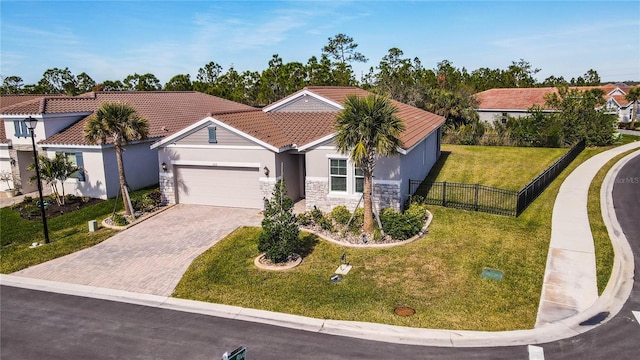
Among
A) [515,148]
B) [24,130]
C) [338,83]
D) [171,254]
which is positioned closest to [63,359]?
[171,254]

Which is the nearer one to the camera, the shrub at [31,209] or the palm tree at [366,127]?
the palm tree at [366,127]

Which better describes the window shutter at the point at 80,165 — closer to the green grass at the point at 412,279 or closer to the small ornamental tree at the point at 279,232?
the green grass at the point at 412,279

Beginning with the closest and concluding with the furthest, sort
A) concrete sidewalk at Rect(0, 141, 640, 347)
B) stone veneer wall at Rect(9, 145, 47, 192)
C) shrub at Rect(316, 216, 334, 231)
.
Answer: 1. concrete sidewalk at Rect(0, 141, 640, 347)
2. shrub at Rect(316, 216, 334, 231)
3. stone veneer wall at Rect(9, 145, 47, 192)

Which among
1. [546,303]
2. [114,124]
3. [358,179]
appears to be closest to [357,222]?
[358,179]

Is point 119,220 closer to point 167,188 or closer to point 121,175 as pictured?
point 121,175

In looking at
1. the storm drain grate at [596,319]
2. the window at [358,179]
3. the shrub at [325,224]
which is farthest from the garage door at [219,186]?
the storm drain grate at [596,319]

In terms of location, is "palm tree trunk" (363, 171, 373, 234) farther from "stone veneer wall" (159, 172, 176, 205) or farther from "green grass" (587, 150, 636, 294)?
"stone veneer wall" (159, 172, 176, 205)

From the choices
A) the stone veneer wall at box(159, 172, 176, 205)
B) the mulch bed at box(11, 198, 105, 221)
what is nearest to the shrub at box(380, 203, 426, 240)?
the stone veneer wall at box(159, 172, 176, 205)
